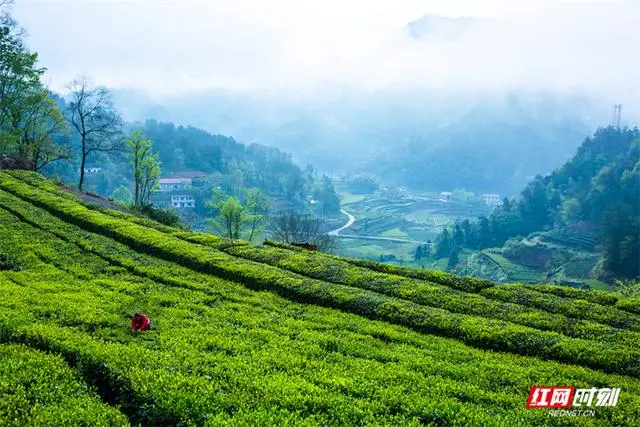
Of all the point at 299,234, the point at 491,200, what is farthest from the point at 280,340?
the point at 491,200

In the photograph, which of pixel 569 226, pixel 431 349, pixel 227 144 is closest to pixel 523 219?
pixel 569 226

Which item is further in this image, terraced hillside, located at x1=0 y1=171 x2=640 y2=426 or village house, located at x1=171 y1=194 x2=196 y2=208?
village house, located at x1=171 y1=194 x2=196 y2=208

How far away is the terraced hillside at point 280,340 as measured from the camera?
8.06m

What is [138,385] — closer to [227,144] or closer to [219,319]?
[219,319]

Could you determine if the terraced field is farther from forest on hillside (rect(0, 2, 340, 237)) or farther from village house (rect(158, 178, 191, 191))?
village house (rect(158, 178, 191, 191))

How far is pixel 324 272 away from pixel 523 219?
110875 mm

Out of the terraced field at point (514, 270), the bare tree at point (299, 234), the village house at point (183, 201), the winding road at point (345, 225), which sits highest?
the village house at point (183, 201)

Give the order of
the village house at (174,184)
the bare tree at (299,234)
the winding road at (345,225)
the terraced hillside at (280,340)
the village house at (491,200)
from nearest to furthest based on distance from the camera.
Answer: the terraced hillside at (280,340) < the bare tree at (299,234) < the village house at (174,184) < the winding road at (345,225) < the village house at (491,200)

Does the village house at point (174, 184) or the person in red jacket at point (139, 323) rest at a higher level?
the village house at point (174, 184)

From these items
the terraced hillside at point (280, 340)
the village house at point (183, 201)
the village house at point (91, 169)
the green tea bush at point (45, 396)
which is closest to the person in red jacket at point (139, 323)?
the terraced hillside at point (280, 340)

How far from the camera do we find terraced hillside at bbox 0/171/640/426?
806 centimetres

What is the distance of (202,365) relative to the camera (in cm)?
928

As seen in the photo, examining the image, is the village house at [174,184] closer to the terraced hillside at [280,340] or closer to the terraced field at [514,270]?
the terraced field at [514,270]

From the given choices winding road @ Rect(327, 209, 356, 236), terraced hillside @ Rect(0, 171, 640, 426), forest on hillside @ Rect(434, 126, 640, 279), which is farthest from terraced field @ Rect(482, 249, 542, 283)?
terraced hillside @ Rect(0, 171, 640, 426)
